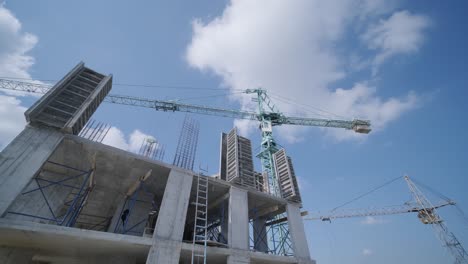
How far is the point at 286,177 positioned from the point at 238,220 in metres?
7.95

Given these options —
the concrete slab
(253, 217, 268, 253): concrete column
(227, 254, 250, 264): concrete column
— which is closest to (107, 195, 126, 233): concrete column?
the concrete slab

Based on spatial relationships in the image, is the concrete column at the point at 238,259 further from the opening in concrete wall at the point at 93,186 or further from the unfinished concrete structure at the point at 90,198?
the opening in concrete wall at the point at 93,186

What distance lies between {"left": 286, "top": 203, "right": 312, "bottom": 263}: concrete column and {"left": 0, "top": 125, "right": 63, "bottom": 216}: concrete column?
15.4 m

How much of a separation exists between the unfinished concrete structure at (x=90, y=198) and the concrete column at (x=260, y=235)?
3.49 meters

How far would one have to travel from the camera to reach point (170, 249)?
10062mm

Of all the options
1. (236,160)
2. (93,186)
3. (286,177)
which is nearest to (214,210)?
(236,160)

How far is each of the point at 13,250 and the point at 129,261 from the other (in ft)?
18.0

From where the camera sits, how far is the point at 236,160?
17.1m

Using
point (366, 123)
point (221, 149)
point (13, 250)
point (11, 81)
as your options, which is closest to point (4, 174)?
point (13, 250)

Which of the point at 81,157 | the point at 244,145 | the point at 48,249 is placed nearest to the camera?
the point at 48,249

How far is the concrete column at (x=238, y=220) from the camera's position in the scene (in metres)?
12.5

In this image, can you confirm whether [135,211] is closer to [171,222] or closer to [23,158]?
[171,222]

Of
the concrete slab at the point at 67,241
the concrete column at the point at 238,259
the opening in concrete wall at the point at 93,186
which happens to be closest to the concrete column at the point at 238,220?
the concrete column at the point at 238,259

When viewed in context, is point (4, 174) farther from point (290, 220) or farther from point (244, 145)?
point (290, 220)
